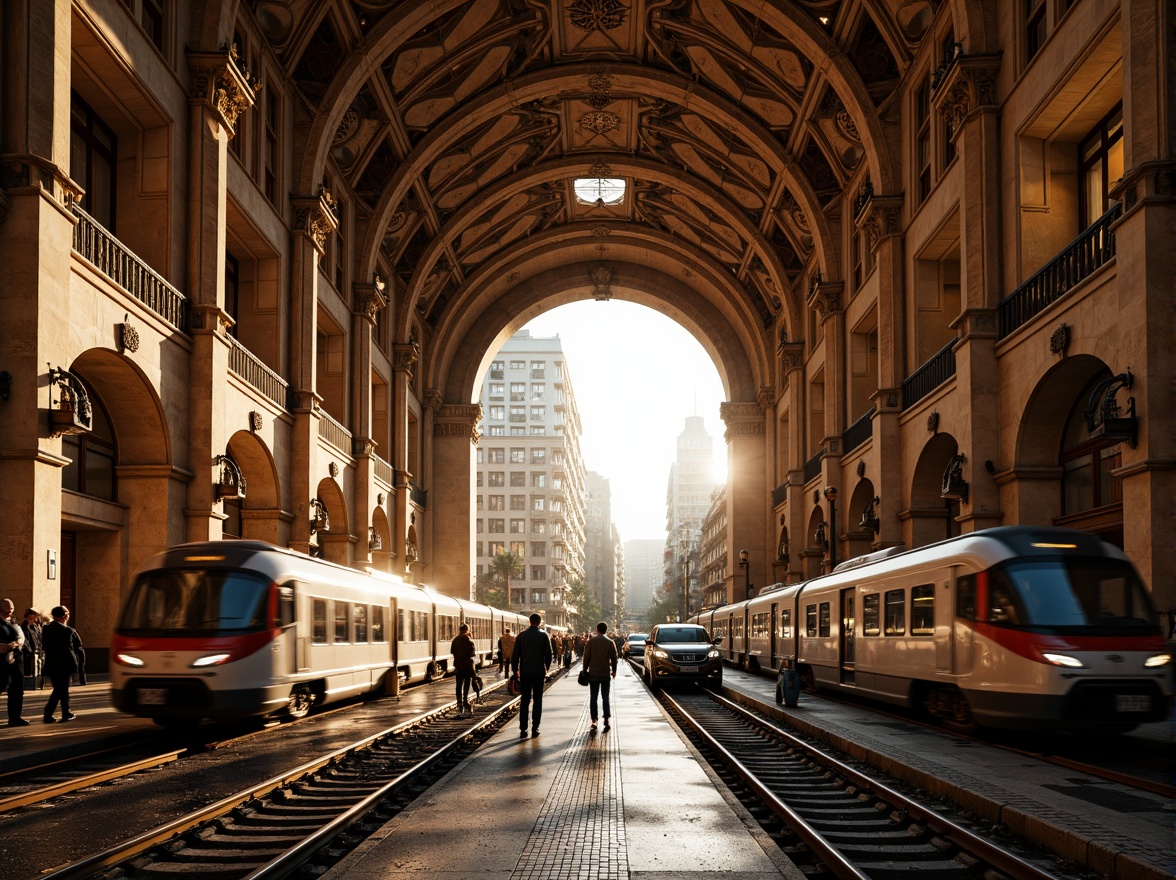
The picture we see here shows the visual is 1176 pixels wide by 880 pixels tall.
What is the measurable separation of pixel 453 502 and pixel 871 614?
36617mm

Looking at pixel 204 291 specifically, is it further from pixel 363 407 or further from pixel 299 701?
pixel 363 407

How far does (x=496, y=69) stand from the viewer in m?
36.5

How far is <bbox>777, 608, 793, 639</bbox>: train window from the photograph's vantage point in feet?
88.0

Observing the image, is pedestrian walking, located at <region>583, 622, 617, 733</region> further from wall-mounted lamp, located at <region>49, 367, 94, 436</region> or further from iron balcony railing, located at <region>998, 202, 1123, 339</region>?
iron balcony railing, located at <region>998, 202, 1123, 339</region>

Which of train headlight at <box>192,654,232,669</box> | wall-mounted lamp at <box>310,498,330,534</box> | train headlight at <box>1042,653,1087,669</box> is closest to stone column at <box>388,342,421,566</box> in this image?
wall-mounted lamp at <box>310,498,330,534</box>

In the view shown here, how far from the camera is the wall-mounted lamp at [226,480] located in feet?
72.7

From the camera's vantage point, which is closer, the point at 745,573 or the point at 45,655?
the point at 45,655

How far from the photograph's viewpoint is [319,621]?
57.5ft

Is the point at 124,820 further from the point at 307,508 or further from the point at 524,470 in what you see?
the point at 524,470

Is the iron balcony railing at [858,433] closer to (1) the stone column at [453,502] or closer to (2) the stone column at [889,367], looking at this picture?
(2) the stone column at [889,367]

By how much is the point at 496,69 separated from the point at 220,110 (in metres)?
15.3

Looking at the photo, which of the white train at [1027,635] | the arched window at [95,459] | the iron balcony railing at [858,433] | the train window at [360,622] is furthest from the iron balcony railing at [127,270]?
the iron balcony railing at [858,433]

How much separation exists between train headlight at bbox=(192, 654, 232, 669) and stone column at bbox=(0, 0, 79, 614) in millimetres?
3363

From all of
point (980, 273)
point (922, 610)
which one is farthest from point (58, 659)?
point (980, 273)
